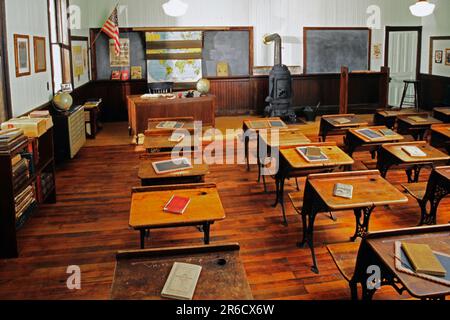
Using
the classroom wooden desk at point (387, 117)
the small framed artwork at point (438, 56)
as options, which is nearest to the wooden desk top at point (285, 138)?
the classroom wooden desk at point (387, 117)

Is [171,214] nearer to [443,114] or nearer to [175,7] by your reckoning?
[443,114]

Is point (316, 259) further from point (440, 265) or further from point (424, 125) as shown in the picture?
point (424, 125)

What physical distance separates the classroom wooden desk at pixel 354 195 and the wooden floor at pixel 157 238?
0.34 m

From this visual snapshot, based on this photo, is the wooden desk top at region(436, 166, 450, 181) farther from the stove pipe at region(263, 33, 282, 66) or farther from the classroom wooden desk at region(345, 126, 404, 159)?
the stove pipe at region(263, 33, 282, 66)

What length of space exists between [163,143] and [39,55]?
2888 mm

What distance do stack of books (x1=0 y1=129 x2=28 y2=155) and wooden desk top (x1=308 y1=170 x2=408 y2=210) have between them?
2767mm

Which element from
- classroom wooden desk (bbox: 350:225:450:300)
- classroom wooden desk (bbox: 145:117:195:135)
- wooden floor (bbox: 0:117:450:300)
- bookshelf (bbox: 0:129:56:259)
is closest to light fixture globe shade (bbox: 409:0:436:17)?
wooden floor (bbox: 0:117:450:300)

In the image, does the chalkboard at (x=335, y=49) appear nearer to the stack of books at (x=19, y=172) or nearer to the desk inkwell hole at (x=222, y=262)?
the stack of books at (x=19, y=172)

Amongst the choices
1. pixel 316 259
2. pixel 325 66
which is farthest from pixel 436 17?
pixel 316 259

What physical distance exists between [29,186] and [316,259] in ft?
10.3

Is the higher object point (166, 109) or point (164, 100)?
point (164, 100)

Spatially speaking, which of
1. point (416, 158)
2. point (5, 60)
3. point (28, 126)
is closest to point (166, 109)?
point (5, 60)

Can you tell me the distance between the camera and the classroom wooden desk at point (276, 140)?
5895 millimetres

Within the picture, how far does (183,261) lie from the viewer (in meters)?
2.81
